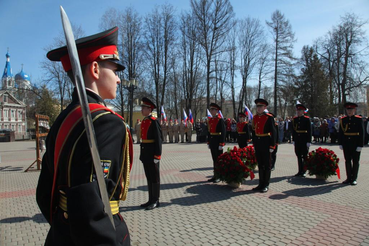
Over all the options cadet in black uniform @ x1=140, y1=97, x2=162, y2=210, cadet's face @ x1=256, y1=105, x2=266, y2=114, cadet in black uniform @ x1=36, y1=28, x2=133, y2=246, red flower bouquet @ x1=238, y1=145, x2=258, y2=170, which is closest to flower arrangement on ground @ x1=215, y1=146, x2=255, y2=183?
red flower bouquet @ x1=238, y1=145, x2=258, y2=170

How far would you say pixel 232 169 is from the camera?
696cm

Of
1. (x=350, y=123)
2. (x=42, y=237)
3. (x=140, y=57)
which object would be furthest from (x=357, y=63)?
(x=42, y=237)

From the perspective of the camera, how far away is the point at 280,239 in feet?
13.1

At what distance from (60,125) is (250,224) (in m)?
4.04

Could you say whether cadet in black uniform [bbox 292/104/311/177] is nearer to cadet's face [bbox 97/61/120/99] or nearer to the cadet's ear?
cadet's face [bbox 97/61/120/99]

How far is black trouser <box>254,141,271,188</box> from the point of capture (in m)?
6.77

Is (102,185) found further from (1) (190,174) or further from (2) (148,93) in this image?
(2) (148,93)

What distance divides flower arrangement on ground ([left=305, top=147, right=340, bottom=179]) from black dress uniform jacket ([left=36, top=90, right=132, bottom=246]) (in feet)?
24.6

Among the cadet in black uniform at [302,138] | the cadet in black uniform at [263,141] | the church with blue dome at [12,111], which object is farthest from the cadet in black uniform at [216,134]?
the church with blue dome at [12,111]

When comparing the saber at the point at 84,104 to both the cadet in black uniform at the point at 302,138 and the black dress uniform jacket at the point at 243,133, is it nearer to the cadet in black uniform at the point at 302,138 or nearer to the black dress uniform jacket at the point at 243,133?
the cadet in black uniform at the point at 302,138

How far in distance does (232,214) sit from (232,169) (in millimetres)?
1942

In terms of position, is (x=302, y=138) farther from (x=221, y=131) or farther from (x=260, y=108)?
(x=221, y=131)

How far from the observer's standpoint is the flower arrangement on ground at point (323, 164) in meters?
7.59

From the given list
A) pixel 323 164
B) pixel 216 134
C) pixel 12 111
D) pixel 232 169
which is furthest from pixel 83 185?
pixel 12 111
